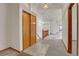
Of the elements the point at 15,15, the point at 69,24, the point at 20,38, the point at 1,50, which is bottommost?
the point at 1,50

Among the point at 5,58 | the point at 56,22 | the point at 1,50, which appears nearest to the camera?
the point at 5,58

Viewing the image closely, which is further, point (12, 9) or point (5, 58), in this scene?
point (12, 9)

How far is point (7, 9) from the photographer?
4.91 m

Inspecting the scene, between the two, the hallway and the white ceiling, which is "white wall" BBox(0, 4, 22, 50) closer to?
the hallway

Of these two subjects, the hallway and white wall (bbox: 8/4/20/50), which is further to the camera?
white wall (bbox: 8/4/20/50)

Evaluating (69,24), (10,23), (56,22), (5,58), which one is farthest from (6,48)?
(56,22)

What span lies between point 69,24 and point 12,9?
218 cm

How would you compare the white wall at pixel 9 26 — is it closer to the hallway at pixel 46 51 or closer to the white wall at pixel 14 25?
the white wall at pixel 14 25

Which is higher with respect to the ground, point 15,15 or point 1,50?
point 15,15

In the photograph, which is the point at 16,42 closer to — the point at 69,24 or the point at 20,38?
the point at 20,38

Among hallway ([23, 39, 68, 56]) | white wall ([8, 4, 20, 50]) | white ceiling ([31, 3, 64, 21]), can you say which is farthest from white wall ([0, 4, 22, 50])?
white ceiling ([31, 3, 64, 21])

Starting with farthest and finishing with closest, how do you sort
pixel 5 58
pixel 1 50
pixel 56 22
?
pixel 56 22 → pixel 1 50 → pixel 5 58

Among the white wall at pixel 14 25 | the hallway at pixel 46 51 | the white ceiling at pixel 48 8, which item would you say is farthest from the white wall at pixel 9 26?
the white ceiling at pixel 48 8

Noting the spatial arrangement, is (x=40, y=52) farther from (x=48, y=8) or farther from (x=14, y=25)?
(x=48, y=8)
